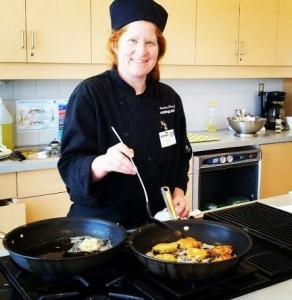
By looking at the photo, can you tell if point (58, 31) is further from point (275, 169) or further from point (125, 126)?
point (275, 169)

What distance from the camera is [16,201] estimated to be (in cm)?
242

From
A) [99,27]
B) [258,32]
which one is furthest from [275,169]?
[99,27]

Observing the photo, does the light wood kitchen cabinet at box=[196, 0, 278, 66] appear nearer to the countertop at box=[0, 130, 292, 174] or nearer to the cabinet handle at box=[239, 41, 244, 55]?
the cabinet handle at box=[239, 41, 244, 55]

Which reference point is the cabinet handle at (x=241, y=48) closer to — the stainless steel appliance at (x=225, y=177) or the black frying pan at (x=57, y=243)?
the stainless steel appliance at (x=225, y=177)

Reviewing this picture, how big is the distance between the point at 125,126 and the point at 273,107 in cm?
258

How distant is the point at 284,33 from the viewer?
11.8 ft

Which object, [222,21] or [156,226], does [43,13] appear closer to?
[222,21]

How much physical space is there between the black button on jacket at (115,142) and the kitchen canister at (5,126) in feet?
4.30

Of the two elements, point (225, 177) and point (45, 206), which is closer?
point (45, 206)

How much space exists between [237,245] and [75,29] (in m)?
1.93

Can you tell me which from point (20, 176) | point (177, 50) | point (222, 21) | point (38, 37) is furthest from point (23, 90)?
point (222, 21)

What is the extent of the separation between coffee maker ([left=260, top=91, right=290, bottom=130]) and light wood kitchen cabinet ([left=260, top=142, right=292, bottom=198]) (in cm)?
37

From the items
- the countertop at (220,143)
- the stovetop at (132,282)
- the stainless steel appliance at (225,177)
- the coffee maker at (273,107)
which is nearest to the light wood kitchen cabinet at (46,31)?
the countertop at (220,143)

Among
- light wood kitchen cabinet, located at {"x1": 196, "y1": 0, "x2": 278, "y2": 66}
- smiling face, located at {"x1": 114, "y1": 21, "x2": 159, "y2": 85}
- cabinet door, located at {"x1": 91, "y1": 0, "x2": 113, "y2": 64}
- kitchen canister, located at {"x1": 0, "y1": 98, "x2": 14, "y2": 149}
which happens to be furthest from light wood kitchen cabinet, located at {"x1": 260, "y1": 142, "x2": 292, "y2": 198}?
smiling face, located at {"x1": 114, "y1": 21, "x2": 159, "y2": 85}
